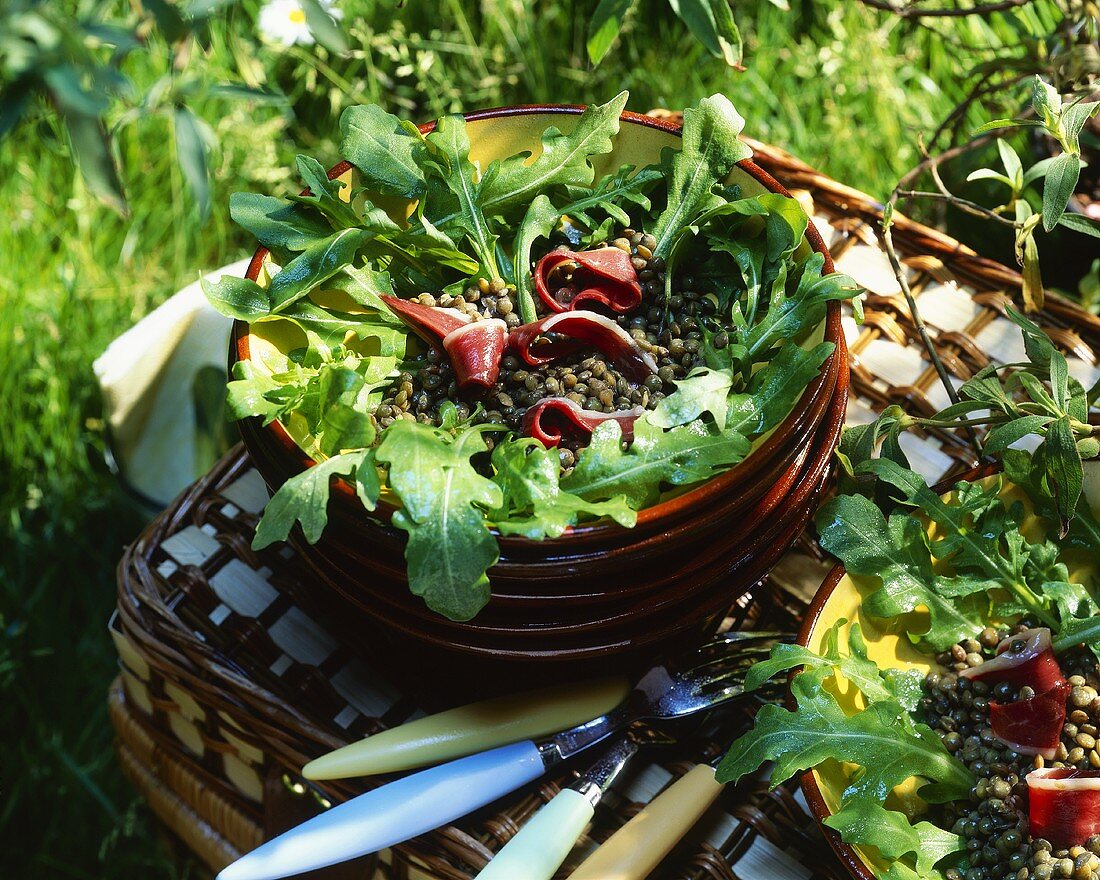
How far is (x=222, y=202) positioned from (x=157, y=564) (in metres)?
1.14

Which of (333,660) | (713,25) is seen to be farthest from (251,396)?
(713,25)

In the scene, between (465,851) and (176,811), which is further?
(176,811)

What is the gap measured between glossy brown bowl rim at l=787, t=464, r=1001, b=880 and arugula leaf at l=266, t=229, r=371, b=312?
A: 1.76 feet

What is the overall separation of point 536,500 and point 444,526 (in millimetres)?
86

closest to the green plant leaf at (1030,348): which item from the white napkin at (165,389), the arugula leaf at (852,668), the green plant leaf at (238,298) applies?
the arugula leaf at (852,668)

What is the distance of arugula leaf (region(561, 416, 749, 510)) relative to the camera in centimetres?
90

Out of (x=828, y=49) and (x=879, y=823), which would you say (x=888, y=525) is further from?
(x=828, y=49)

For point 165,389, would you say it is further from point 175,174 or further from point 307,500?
point 307,500

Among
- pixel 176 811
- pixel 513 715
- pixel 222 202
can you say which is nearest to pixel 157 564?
pixel 176 811

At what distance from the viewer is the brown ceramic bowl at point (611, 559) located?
873mm

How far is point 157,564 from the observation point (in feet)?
3.96

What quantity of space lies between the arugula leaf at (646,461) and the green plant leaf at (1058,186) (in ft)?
1.18

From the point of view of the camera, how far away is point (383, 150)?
114cm

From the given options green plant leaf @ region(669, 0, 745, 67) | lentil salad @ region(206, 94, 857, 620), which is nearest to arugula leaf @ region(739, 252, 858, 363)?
lentil salad @ region(206, 94, 857, 620)
